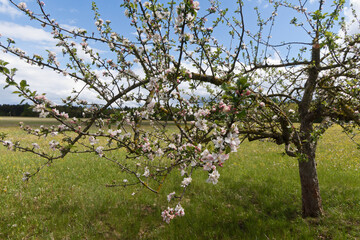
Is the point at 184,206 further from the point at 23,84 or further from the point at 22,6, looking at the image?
the point at 22,6

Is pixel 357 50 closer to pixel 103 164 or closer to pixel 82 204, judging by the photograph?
pixel 82 204

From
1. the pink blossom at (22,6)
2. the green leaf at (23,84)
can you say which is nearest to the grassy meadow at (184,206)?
the green leaf at (23,84)

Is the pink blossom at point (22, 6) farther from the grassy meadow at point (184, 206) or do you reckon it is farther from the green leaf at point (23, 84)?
the grassy meadow at point (184, 206)

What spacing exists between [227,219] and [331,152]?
1021 centimetres

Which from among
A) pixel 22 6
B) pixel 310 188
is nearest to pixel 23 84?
pixel 22 6

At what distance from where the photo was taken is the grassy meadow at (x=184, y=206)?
4938mm

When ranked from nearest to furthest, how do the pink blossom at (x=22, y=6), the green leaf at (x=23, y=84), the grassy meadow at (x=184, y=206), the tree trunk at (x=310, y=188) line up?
the green leaf at (x=23, y=84) < the pink blossom at (x=22, y=6) < the grassy meadow at (x=184, y=206) < the tree trunk at (x=310, y=188)

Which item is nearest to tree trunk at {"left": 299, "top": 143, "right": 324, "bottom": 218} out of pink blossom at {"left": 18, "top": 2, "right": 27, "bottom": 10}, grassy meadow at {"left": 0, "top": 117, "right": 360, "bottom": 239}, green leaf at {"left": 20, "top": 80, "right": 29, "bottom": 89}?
grassy meadow at {"left": 0, "top": 117, "right": 360, "bottom": 239}

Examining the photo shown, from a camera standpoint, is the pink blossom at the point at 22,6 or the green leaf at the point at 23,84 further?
the pink blossom at the point at 22,6

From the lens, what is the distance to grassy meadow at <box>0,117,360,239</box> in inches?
194

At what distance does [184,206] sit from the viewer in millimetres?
6160

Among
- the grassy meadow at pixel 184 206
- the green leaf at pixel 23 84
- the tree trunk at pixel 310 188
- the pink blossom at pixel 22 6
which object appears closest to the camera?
the green leaf at pixel 23 84

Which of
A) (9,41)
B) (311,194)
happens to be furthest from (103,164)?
(311,194)

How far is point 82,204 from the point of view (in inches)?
244
